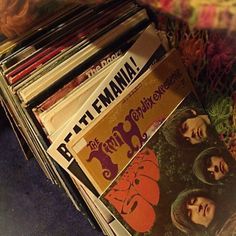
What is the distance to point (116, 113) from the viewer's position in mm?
754

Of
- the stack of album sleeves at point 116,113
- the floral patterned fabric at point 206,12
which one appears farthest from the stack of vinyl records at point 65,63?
the floral patterned fabric at point 206,12

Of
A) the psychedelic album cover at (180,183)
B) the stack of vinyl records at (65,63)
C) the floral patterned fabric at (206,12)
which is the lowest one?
the psychedelic album cover at (180,183)

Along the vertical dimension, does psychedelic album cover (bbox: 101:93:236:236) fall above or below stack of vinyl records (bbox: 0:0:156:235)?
below

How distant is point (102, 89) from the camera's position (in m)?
0.74

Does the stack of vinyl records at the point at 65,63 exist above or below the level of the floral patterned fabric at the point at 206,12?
below

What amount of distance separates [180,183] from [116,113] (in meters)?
0.19

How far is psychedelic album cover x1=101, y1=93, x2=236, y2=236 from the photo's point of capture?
0.77 m

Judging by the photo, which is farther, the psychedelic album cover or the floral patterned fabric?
the psychedelic album cover

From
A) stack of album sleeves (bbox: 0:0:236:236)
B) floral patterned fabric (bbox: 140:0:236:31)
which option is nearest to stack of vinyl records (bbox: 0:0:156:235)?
stack of album sleeves (bbox: 0:0:236:236)

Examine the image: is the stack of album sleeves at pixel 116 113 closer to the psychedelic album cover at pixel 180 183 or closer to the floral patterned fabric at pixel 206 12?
the psychedelic album cover at pixel 180 183

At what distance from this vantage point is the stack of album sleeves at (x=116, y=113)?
727 mm

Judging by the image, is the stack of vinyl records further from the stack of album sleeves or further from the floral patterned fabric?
the floral patterned fabric

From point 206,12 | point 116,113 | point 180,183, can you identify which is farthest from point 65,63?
point 206,12

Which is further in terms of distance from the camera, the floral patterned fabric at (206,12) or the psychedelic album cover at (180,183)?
the psychedelic album cover at (180,183)
